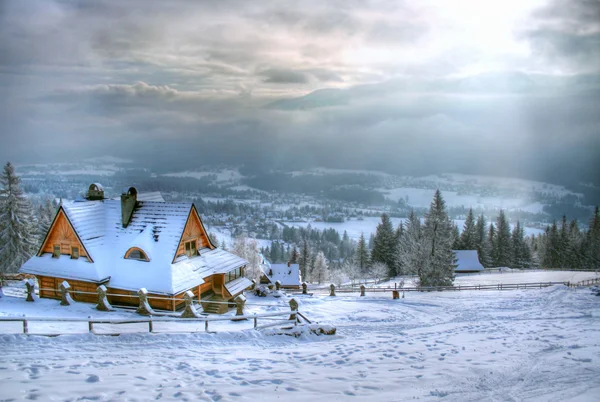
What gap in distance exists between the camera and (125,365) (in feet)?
33.8

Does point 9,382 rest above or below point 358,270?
above

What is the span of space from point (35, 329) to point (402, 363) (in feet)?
46.5

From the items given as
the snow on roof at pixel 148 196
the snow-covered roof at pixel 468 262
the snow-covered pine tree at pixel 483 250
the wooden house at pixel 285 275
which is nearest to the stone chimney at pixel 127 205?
the snow on roof at pixel 148 196

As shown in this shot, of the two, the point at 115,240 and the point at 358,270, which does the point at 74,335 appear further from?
the point at 358,270

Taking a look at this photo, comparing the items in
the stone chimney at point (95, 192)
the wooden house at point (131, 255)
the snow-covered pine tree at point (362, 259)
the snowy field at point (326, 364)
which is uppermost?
the stone chimney at point (95, 192)

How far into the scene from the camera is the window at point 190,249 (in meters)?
22.4

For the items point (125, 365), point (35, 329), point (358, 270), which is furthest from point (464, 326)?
point (358, 270)

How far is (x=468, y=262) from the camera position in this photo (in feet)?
180

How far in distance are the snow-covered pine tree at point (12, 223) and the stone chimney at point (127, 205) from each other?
59.6 feet

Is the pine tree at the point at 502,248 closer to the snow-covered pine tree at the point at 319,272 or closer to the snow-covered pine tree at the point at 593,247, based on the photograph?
the snow-covered pine tree at the point at 593,247

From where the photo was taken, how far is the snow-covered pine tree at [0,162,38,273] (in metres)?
32.7

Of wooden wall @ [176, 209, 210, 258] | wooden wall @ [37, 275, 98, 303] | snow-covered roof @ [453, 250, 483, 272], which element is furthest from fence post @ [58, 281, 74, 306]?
snow-covered roof @ [453, 250, 483, 272]

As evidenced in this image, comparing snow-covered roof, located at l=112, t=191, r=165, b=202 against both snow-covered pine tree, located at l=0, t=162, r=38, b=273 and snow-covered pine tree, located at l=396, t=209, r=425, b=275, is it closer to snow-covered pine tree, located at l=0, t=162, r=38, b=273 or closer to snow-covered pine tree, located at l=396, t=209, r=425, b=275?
snow-covered pine tree, located at l=0, t=162, r=38, b=273

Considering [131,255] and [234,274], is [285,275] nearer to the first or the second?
[234,274]
